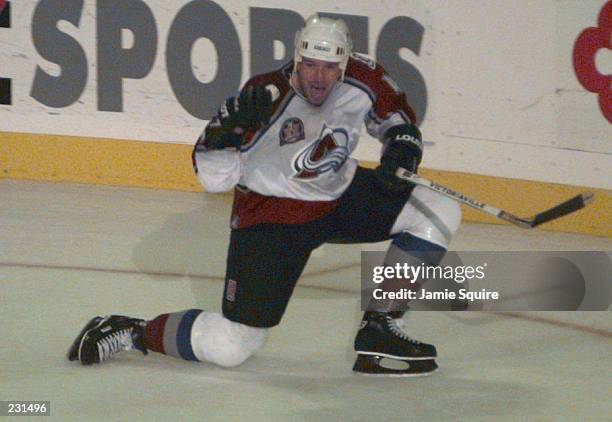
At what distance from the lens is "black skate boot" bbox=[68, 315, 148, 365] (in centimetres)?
326

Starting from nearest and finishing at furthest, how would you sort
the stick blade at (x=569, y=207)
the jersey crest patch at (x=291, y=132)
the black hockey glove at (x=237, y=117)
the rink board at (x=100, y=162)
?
the black hockey glove at (x=237, y=117)
the stick blade at (x=569, y=207)
the jersey crest patch at (x=291, y=132)
the rink board at (x=100, y=162)

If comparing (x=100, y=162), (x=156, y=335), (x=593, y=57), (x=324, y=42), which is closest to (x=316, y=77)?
(x=324, y=42)

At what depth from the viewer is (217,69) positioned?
19.0 feet

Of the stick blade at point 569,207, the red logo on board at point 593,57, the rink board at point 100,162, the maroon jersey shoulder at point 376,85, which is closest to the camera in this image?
the stick blade at point 569,207

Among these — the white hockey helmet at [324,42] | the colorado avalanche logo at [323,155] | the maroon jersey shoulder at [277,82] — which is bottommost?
the colorado avalanche logo at [323,155]

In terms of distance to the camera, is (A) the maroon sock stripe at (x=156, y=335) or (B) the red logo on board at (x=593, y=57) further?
(B) the red logo on board at (x=593, y=57)

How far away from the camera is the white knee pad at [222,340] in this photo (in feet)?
10.6

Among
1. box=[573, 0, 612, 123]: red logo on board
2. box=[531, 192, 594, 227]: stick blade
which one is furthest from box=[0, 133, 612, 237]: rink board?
box=[531, 192, 594, 227]: stick blade

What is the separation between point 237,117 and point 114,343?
0.75 meters

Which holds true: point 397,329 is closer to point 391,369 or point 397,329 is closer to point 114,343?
point 391,369

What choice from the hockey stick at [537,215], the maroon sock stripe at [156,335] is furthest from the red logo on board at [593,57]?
the maroon sock stripe at [156,335]

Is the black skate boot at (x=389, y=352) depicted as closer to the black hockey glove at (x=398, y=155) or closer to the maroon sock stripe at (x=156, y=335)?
the black hockey glove at (x=398, y=155)

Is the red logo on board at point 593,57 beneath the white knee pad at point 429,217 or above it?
above

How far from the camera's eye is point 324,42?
10.5 ft
